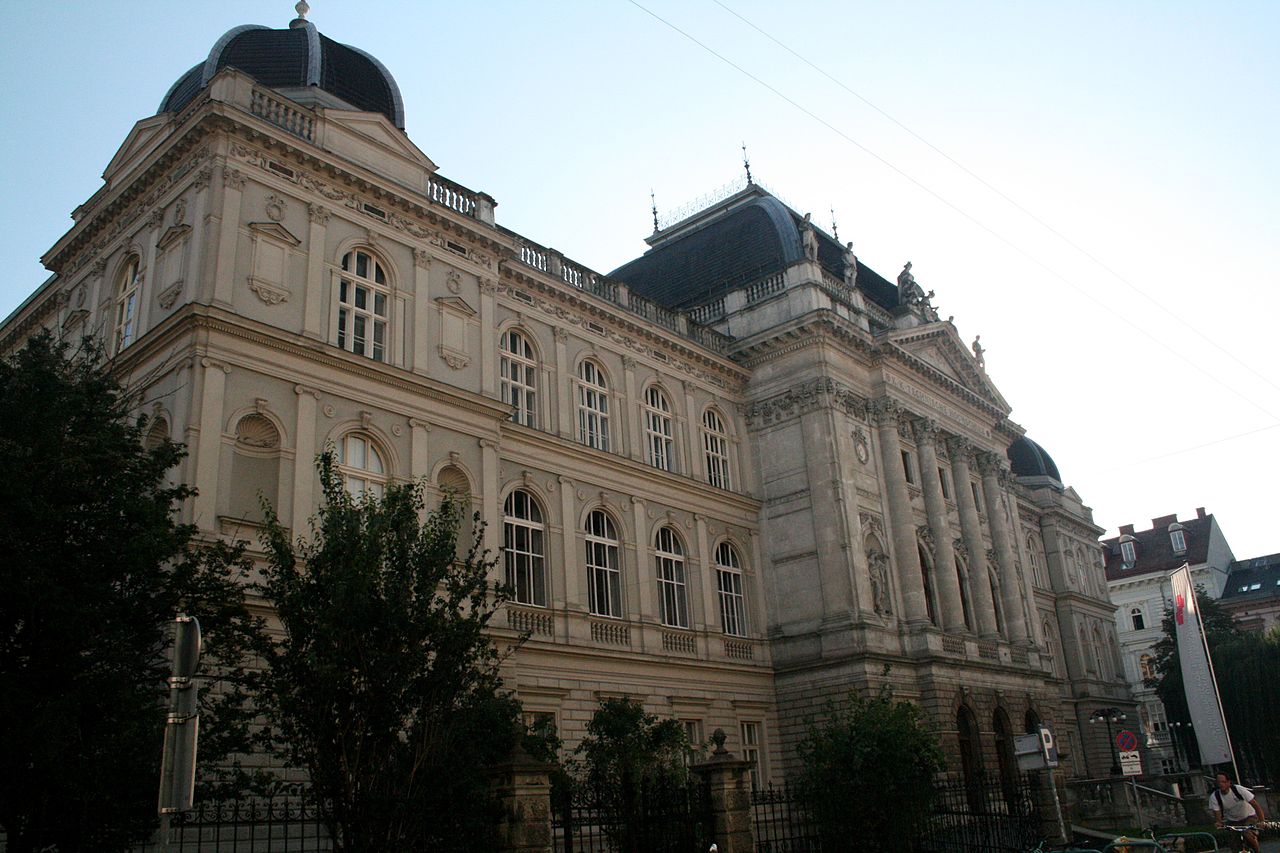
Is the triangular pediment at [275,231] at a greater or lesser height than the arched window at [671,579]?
greater

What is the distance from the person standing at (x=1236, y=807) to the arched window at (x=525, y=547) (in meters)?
16.4

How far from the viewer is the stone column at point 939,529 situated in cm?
3800

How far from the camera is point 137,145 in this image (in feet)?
86.3

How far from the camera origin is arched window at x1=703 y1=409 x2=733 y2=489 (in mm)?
36469

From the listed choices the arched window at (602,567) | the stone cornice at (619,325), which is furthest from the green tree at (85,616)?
the stone cornice at (619,325)

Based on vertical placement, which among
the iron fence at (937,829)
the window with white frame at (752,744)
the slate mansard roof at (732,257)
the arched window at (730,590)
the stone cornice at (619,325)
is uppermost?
the slate mansard roof at (732,257)

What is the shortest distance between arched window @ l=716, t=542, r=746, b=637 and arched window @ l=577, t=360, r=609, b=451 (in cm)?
556

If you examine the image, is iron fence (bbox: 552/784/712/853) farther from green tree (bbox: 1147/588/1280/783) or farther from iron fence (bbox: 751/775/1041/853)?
green tree (bbox: 1147/588/1280/783)

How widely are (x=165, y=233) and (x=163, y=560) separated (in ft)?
36.8

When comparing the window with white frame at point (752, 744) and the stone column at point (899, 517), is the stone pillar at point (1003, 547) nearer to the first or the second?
the stone column at point (899, 517)

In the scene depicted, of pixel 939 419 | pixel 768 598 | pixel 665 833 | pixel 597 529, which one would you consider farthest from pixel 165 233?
pixel 939 419

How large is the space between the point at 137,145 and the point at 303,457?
9.38 metres

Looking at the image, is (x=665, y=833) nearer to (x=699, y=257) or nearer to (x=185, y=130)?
(x=185, y=130)

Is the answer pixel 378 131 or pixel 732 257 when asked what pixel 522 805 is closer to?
pixel 378 131
